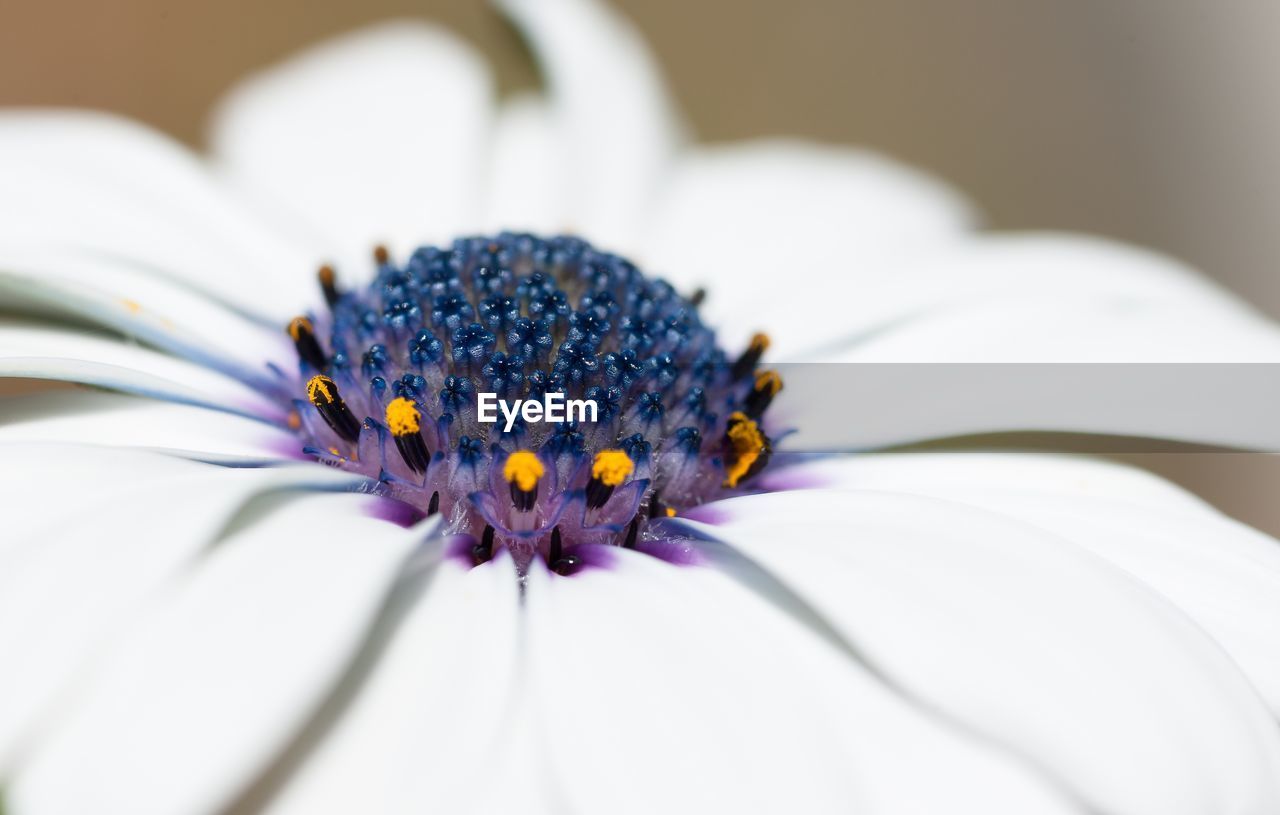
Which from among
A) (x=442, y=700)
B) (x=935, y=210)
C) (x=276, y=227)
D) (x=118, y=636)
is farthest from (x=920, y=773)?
(x=935, y=210)

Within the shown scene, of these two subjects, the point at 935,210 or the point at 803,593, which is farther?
the point at 935,210

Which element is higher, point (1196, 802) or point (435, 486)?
point (435, 486)

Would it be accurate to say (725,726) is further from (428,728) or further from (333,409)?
(333,409)

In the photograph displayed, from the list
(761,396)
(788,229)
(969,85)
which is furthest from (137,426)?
(969,85)

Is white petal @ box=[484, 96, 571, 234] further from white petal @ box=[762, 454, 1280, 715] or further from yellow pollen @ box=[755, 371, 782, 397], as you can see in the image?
white petal @ box=[762, 454, 1280, 715]

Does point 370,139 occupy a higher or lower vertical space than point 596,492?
higher

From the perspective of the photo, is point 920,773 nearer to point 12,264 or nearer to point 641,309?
point 641,309

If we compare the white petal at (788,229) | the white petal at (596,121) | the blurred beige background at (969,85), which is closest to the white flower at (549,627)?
the white petal at (788,229)
